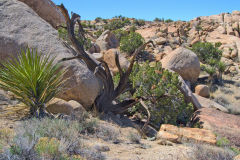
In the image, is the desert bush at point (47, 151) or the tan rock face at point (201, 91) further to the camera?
the tan rock face at point (201, 91)

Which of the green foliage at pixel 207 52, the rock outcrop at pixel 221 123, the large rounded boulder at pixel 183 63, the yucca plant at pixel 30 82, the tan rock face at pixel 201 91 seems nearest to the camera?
the yucca plant at pixel 30 82

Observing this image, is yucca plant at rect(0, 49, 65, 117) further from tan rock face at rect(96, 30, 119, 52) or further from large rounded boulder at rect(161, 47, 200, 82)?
tan rock face at rect(96, 30, 119, 52)

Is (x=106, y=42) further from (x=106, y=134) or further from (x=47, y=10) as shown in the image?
(x=106, y=134)

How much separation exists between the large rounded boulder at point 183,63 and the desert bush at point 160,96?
18.4ft

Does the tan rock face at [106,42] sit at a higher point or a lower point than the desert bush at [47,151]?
higher

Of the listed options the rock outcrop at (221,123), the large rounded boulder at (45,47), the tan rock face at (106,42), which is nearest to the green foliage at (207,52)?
the tan rock face at (106,42)

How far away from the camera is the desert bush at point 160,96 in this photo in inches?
309

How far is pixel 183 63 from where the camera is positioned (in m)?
14.0

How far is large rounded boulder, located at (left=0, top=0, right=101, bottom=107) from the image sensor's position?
7321 mm

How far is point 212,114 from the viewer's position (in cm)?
911

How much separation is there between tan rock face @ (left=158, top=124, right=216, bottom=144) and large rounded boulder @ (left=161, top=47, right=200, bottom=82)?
7.32 metres

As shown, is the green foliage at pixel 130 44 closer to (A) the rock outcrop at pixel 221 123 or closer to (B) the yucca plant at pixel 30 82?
(A) the rock outcrop at pixel 221 123

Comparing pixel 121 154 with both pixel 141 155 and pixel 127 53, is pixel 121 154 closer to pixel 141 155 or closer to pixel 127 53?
pixel 141 155

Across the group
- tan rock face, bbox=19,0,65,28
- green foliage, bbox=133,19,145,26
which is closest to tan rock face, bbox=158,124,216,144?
tan rock face, bbox=19,0,65,28
